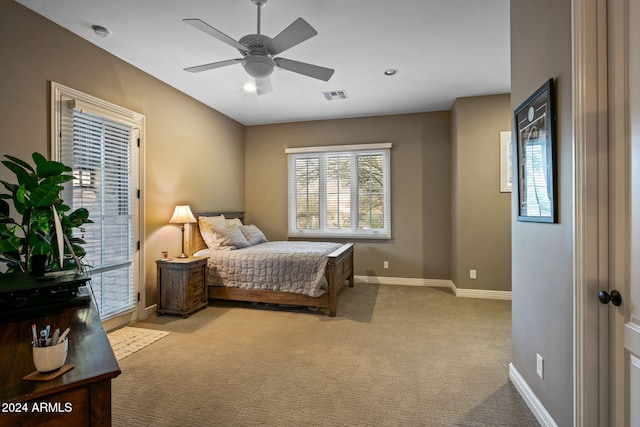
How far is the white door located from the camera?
1.19 metres

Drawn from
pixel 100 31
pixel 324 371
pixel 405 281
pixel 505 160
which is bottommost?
pixel 324 371

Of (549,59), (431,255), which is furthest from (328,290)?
(549,59)

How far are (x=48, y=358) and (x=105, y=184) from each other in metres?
2.82

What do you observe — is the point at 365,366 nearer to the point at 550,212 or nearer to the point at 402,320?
the point at 402,320

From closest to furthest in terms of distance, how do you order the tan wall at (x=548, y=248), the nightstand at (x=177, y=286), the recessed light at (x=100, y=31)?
the tan wall at (x=548, y=248) → the recessed light at (x=100, y=31) → the nightstand at (x=177, y=286)

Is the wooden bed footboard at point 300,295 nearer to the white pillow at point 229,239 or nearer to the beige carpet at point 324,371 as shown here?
the beige carpet at point 324,371

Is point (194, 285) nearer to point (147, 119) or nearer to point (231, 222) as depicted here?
point (231, 222)

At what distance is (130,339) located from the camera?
3.06 m

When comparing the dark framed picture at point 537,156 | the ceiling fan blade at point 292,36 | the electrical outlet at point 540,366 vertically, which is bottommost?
the electrical outlet at point 540,366

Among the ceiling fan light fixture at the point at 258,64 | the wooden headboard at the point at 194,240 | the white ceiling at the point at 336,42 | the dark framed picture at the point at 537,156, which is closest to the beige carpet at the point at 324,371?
the wooden headboard at the point at 194,240

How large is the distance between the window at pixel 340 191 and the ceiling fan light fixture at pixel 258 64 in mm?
→ 3084

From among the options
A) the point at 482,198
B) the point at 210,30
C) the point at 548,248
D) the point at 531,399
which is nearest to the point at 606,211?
the point at 548,248

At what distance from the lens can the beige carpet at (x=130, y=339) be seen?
282 centimetres

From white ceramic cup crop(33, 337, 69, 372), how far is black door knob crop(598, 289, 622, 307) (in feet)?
6.43
